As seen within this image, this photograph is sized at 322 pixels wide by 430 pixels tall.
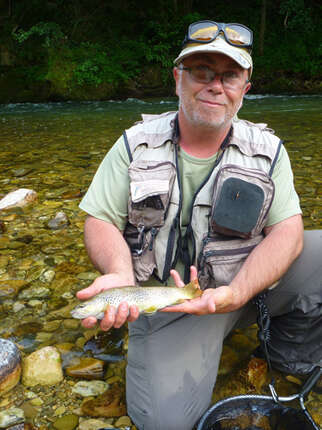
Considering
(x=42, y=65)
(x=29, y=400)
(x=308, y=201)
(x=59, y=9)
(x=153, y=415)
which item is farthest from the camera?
(x=59, y=9)

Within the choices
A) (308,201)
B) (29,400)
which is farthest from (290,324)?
(308,201)

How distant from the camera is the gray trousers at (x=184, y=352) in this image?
233 cm

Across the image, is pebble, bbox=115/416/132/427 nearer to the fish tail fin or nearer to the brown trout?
the brown trout

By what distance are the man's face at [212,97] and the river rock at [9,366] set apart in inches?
71.2

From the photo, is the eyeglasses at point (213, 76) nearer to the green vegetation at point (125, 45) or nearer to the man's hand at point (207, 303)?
the man's hand at point (207, 303)

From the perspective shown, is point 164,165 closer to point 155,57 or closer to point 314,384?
point 314,384

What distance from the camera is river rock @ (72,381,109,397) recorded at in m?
2.53

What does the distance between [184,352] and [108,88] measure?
55.0 ft

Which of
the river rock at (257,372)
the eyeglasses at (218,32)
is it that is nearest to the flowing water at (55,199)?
the river rock at (257,372)

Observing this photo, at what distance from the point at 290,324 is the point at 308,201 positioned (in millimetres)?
3099

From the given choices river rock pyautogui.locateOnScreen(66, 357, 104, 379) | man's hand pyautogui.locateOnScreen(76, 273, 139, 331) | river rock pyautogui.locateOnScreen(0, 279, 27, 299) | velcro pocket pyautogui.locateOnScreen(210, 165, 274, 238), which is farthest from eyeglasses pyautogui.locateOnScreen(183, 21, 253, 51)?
river rock pyautogui.locateOnScreen(0, 279, 27, 299)

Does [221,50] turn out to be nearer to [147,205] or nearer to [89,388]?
[147,205]

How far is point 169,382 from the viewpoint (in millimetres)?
2383

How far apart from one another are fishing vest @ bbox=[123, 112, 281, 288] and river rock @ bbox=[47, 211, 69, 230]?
2382 millimetres
